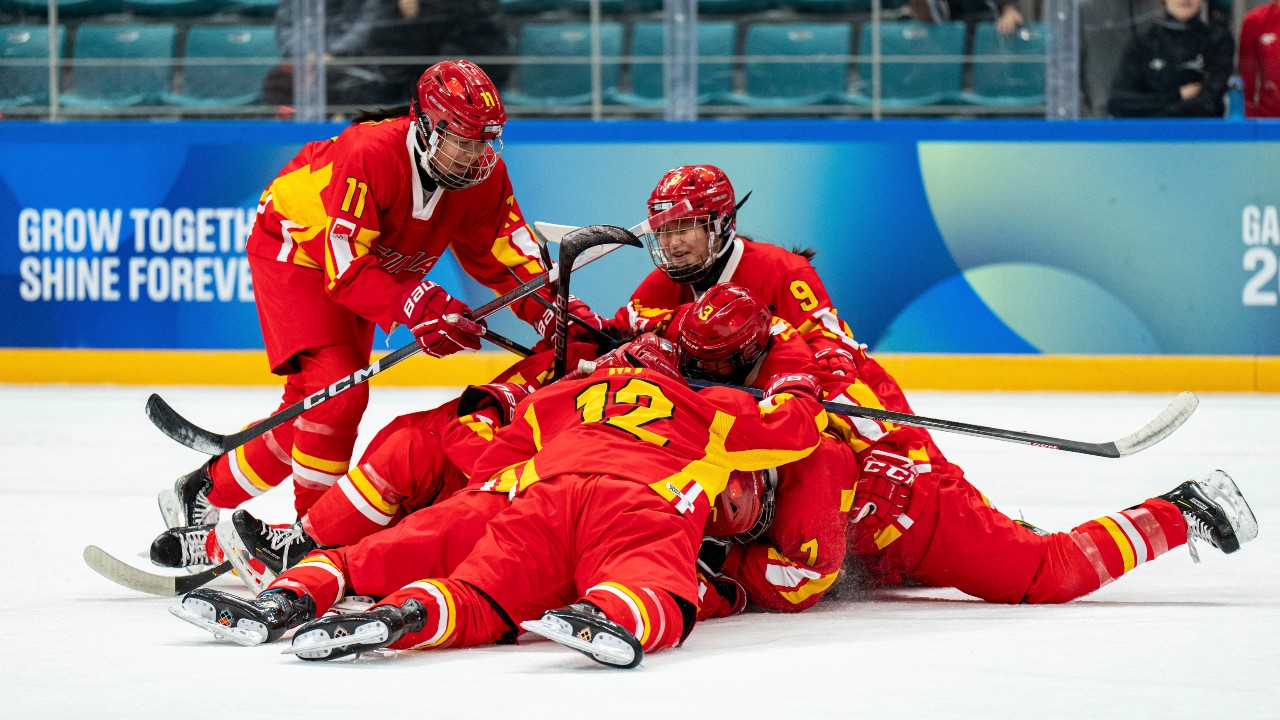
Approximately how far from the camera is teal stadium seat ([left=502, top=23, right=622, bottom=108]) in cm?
718

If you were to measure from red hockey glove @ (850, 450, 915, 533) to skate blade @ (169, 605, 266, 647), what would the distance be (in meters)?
1.23

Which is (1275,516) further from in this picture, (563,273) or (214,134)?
(214,134)

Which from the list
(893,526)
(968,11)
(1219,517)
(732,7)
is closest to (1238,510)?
(1219,517)

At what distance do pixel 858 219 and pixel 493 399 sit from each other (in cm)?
378

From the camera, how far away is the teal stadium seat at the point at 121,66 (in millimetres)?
7316

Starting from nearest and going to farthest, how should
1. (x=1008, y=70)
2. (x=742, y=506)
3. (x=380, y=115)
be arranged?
(x=742, y=506) → (x=380, y=115) → (x=1008, y=70)

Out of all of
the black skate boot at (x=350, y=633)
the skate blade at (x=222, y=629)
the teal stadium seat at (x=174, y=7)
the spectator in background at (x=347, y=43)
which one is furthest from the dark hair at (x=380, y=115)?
the teal stadium seat at (x=174, y=7)

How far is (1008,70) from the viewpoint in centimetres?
703

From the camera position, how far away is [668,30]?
7168 millimetres

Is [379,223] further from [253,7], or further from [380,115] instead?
[253,7]

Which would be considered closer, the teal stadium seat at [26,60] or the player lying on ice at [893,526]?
the player lying on ice at [893,526]

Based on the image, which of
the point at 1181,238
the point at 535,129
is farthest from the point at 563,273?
the point at 1181,238

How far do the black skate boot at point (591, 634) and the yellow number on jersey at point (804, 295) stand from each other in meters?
1.37

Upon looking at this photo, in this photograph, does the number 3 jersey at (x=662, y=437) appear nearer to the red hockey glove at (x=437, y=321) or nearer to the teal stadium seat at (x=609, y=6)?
the red hockey glove at (x=437, y=321)
